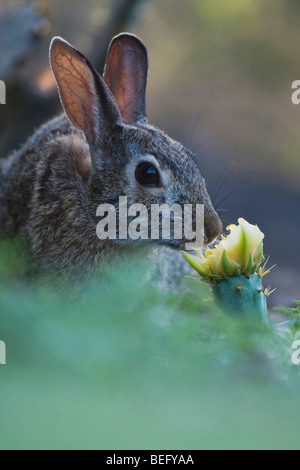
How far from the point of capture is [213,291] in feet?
8.07

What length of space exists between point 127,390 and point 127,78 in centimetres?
328

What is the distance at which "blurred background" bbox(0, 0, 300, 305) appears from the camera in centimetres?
642

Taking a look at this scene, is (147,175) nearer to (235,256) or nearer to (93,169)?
(93,169)

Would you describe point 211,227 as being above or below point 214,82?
below

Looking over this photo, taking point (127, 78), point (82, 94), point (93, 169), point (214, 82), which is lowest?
point (93, 169)

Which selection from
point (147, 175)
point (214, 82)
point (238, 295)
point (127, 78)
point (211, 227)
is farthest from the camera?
point (214, 82)

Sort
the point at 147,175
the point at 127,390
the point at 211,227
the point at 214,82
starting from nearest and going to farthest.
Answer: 1. the point at 127,390
2. the point at 211,227
3. the point at 147,175
4. the point at 214,82

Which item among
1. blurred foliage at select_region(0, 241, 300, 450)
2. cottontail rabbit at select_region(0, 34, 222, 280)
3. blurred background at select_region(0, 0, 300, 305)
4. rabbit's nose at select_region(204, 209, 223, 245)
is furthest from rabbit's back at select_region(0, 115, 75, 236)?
blurred foliage at select_region(0, 241, 300, 450)

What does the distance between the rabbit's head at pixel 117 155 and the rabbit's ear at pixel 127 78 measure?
0.35m

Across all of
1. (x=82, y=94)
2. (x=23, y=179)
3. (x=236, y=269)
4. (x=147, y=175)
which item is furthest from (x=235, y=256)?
(x=23, y=179)

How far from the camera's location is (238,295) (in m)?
2.39

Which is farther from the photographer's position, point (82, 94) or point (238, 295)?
point (82, 94)
